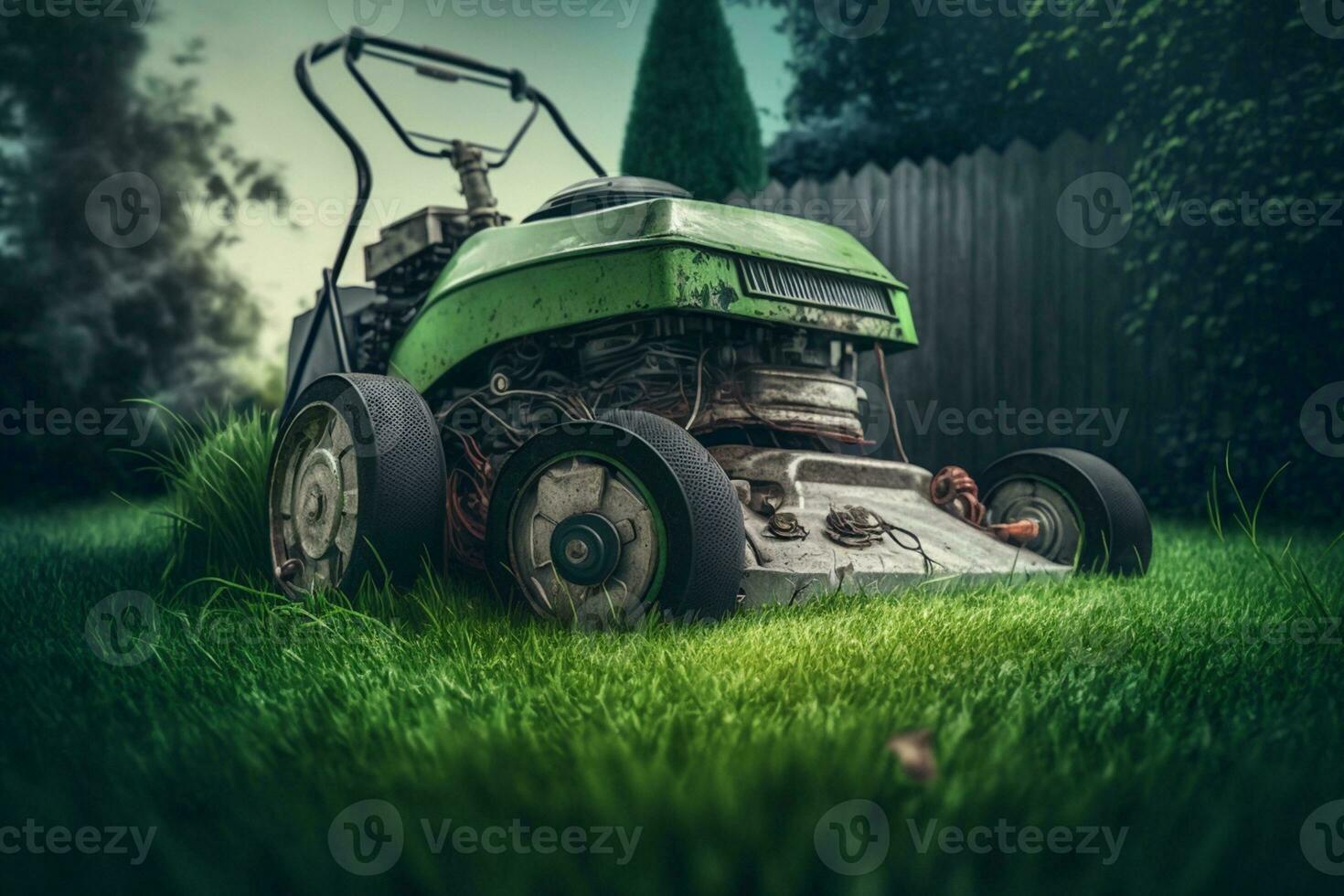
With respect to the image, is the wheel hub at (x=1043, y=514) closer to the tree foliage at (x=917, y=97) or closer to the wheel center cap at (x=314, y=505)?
the wheel center cap at (x=314, y=505)

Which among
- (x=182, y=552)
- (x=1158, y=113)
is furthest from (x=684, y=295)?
(x=1158, y=113)

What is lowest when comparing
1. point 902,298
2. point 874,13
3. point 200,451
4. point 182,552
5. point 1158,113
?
point 182,552

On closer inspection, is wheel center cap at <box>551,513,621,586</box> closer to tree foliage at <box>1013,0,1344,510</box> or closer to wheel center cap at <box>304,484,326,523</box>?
wheel center cap at <box>304,484,326,523</box>

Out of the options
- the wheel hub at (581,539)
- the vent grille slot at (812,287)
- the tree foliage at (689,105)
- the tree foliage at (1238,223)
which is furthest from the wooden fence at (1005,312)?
the wheel hub at (581,539)

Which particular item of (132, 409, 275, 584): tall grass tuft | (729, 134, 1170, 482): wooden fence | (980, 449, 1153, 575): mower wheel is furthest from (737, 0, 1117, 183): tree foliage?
(132, 409, 275, 584): tall grass tuft

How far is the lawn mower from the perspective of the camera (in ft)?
7.35

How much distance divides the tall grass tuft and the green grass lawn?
0.84m

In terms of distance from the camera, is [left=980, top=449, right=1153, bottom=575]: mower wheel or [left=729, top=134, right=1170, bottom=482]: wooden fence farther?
[left=729, top=134, right=1170, bottom=482]: wooden fence

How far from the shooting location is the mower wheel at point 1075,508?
3.22 meters

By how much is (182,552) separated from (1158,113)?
5717 mm

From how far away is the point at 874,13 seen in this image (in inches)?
472

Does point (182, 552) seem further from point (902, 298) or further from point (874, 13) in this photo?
point (874, 13)

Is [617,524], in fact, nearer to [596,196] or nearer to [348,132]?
[596,196]

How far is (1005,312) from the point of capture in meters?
6.85
